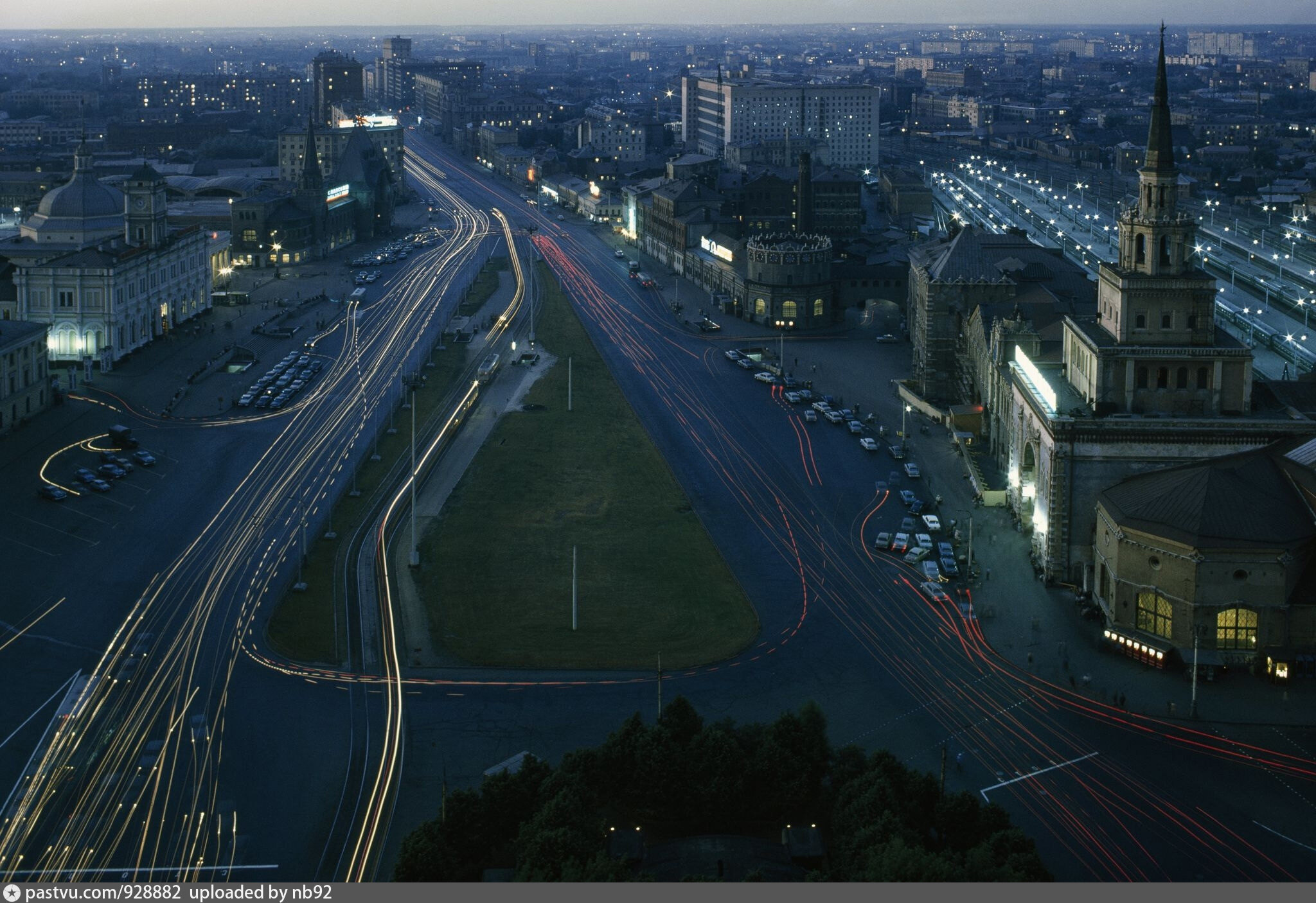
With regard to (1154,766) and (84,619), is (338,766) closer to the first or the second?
(84,619)

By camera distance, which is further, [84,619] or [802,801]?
[84,619]

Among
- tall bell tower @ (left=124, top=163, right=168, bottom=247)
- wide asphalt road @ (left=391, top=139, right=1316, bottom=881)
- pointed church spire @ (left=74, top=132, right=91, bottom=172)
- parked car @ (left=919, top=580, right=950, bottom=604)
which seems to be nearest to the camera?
wide asphalt road @ (left=391, top=139, right=1316, bottom=881)

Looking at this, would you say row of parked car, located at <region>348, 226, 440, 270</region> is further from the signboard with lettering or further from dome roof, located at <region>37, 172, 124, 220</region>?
the signboard with lettering

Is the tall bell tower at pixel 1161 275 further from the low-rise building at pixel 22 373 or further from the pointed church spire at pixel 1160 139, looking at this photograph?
the low-rise building at pixel 22 373

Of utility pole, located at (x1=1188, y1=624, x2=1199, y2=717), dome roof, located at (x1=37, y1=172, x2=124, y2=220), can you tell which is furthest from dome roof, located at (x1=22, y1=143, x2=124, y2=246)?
utility pole, located at (x1=1188, y1=624, x2=1199, y2=717)

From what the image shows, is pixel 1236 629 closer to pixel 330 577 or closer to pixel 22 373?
pixel 330 577

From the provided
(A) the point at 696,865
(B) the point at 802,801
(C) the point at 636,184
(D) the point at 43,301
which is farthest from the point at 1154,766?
(C) the point at 636,184

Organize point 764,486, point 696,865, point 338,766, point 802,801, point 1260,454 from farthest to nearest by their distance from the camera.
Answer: point 764,486, point 1260,454, point 338,766, point 802,801, point 696,865
